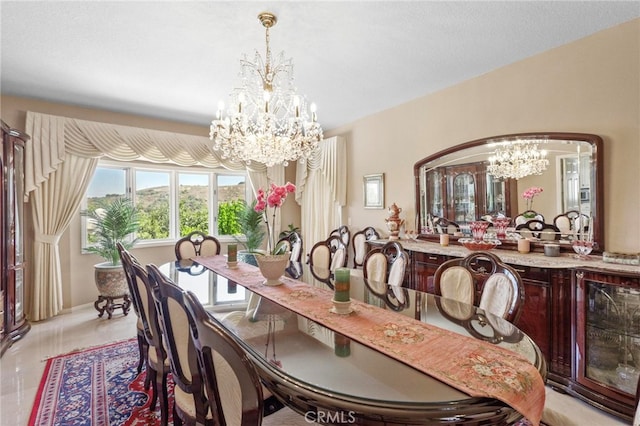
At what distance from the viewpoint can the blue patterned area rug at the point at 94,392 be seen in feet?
6.44

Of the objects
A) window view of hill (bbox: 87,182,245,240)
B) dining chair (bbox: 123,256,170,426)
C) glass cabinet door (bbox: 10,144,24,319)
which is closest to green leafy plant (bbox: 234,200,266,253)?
window view of hill (bbox: 87,182,245,240)

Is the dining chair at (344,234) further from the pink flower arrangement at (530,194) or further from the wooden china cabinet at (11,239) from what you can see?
the wooden china cabinet at (11,239)

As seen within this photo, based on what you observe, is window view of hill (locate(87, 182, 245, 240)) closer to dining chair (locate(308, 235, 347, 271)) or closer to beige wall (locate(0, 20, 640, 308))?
beige wall (locate(0, 20, 640, 308))

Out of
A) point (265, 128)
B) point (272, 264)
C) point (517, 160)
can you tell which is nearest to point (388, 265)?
point (272, 264)

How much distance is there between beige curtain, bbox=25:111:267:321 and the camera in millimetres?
3627

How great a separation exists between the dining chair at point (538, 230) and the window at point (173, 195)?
4.35m

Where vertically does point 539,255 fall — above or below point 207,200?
below

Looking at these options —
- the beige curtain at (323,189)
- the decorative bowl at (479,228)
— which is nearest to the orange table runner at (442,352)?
the decorative bowl at (479,228)

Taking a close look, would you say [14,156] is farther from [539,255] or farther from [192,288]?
[539,255]

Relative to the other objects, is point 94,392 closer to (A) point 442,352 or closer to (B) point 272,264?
(B) point 272,264

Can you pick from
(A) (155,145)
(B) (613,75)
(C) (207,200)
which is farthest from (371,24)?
(C) (207,200)

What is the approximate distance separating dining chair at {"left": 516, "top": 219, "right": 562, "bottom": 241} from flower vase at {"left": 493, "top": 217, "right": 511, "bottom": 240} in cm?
10

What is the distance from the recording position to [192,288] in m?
2.34

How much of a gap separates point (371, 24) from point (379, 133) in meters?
2.19
